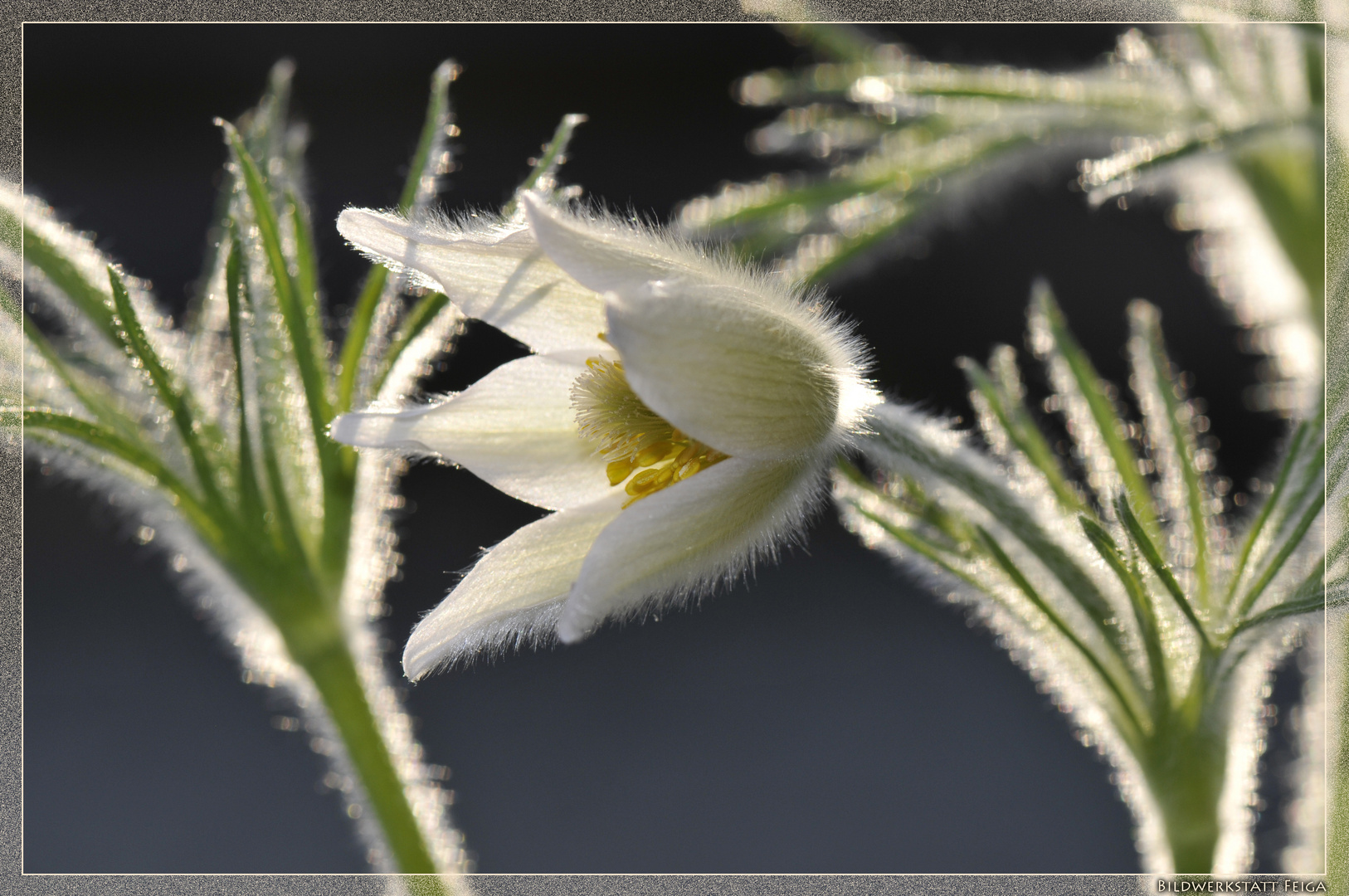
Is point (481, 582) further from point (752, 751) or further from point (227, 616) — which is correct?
point (752, 751)

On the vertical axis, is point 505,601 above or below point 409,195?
below

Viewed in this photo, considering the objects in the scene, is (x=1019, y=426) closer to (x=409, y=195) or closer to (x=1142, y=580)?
(x=1142, y=580)

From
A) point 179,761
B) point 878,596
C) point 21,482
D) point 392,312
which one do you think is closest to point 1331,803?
point 392,312

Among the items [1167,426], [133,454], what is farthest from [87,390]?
[1167,426]

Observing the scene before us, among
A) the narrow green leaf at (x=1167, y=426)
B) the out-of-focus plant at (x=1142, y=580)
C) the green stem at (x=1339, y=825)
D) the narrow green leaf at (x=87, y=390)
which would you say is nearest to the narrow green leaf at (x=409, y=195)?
the narrow green leaf at (x=87, y=390)

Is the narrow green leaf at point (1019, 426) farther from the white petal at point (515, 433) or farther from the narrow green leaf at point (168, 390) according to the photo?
the narrow green leaf at point (168, 390)

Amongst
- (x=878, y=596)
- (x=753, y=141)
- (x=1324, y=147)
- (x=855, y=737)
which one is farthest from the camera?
(x=878, y=596)

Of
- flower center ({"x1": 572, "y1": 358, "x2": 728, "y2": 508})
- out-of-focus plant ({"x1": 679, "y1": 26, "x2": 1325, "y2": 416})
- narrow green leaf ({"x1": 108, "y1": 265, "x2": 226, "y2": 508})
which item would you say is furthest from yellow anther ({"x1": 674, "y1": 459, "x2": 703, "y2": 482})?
narrow green leaf ({"x1": 108, "y1": 265, "x2": 226, "y2": 508})
